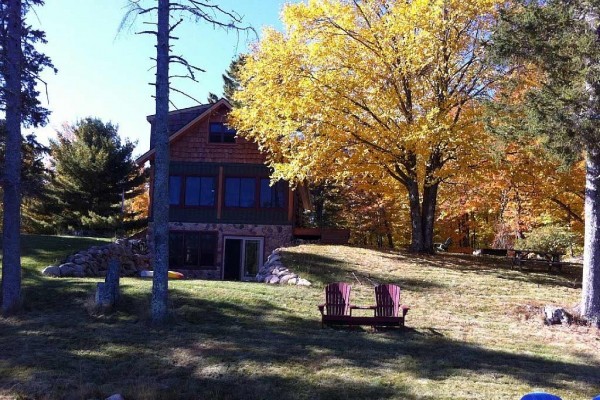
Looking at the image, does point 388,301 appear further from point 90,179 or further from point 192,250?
point 90,179

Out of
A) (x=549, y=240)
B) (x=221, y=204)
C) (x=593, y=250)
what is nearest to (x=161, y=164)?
(x=593, y=250)

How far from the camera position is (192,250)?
74.0 feet

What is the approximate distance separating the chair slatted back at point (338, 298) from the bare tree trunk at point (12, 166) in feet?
20.6

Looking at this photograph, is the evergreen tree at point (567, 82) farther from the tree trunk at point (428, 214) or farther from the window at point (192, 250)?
the window at point (192, 250)

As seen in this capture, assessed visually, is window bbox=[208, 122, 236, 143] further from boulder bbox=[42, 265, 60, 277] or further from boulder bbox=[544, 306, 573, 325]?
boulder bbox=[544, 306, 573, 325]

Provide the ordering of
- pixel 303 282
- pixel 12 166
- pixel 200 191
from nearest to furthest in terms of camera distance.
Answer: pixel 12 166 < pixel 303 282 < pixel 200 191

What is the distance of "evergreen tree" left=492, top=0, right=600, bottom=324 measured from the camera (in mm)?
10266

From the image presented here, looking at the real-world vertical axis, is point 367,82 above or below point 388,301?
above

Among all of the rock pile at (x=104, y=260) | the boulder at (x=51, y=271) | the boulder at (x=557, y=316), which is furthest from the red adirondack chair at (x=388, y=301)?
the boulder at (x=51, y=271)

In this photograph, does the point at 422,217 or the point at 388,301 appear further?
the point at 422,217

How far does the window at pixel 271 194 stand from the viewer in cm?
2258

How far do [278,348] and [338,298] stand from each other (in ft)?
8.71

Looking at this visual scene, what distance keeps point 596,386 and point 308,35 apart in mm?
14093

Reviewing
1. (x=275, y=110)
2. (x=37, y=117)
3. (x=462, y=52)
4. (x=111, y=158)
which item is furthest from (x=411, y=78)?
(x=111, y=158)
